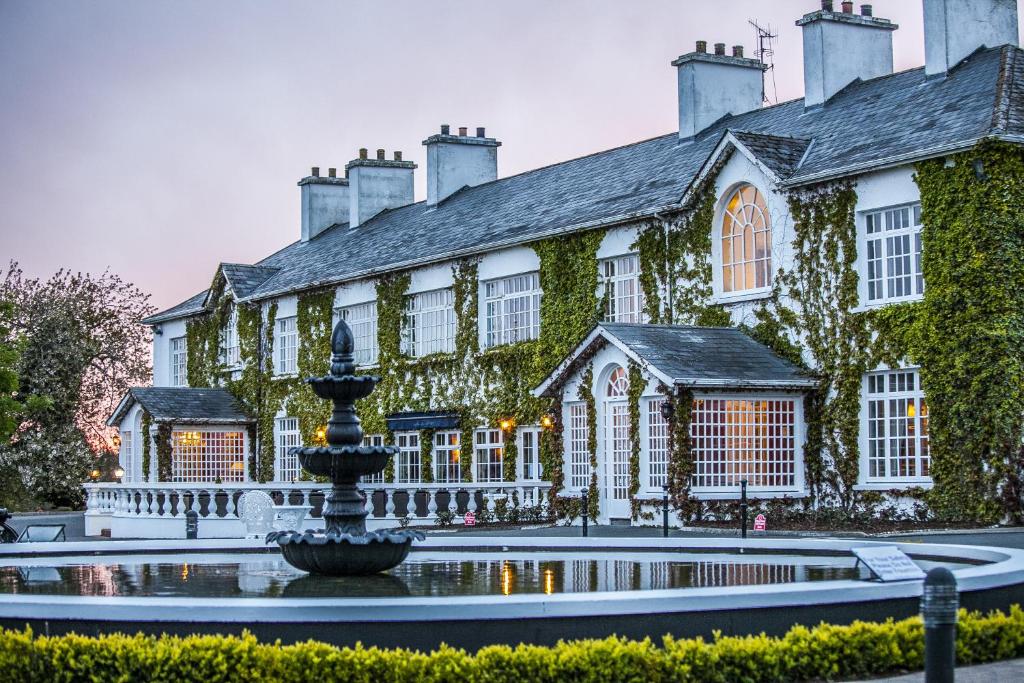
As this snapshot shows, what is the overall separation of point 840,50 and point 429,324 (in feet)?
42.0

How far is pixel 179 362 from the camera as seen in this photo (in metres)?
55.0

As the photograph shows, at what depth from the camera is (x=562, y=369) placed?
33438 mm

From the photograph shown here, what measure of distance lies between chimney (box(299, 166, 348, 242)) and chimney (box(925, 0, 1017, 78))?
25767mm

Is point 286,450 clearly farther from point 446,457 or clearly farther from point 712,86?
point 712,86

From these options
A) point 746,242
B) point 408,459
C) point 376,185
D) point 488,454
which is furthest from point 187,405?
point 746,242

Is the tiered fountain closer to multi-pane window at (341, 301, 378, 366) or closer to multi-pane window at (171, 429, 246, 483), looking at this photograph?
multi-pane window at (341, 301, 378, 366)

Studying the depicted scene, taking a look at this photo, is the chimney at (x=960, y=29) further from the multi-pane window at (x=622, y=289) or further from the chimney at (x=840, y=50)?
the multi-pane window at (x=622, y=289)

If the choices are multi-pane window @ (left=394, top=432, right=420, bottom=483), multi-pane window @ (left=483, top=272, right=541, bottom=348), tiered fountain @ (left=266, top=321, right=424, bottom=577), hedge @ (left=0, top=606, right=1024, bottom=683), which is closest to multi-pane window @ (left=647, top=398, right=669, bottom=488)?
multi-pane window @ (left=483, top=272, right=541, bottom=348)

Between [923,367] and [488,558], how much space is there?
11.8 m

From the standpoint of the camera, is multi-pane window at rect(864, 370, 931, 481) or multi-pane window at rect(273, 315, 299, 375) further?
multi-pane window at rect(273, 315, 299, 375)

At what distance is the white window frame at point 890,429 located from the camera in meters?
28.2

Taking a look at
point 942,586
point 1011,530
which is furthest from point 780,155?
point 942,586

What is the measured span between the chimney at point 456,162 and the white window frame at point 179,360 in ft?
39.2

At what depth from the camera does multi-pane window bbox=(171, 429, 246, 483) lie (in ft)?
160
